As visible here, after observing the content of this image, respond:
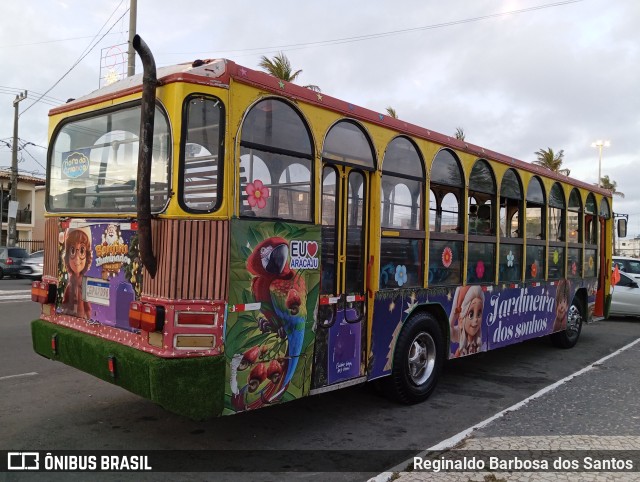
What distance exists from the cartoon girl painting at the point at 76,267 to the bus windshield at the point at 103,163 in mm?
253

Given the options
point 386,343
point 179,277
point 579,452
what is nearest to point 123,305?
point 179,277

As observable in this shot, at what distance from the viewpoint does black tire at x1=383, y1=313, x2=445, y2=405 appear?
5.43 m

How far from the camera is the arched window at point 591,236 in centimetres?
951

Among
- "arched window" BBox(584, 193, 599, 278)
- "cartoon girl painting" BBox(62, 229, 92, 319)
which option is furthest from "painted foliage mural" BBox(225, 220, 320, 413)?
"arched window" BBox(584, 193, 599, 278)

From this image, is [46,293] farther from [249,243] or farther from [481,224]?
[481,224]

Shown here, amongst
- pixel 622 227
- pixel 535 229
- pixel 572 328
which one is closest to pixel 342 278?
pixel 535 229

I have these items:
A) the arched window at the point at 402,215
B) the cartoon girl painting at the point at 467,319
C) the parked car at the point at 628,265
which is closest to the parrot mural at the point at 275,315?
the arched window at the point at 402,215

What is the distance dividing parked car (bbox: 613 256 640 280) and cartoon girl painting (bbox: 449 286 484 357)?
9.24 m

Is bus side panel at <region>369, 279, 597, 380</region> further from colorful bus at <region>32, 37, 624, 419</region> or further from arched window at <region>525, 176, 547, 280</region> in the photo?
arched window at <region>525, 176, 547, 280</region>

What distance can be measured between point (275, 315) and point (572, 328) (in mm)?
7052

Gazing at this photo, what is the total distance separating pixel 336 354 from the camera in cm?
471

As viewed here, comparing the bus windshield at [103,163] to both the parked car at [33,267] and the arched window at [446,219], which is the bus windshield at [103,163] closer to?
the arched window at [446,219]

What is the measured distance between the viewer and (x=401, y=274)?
17.8ft

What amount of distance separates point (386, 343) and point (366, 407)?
802 mm
